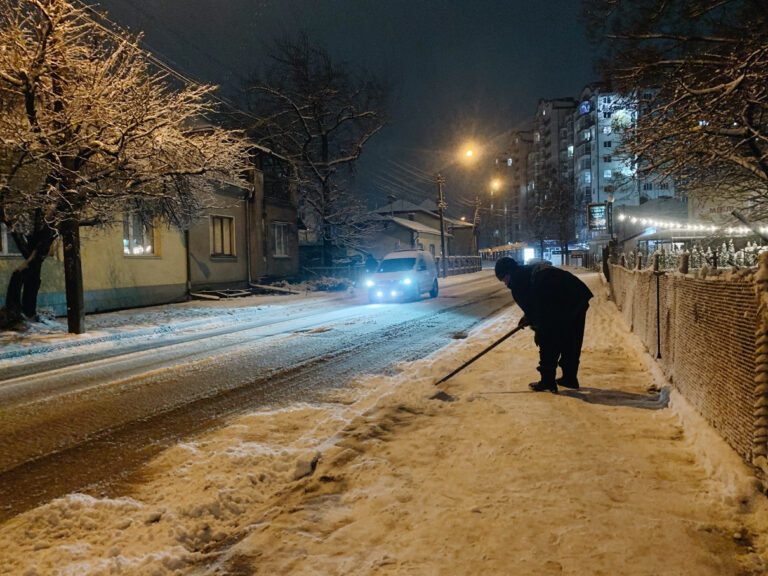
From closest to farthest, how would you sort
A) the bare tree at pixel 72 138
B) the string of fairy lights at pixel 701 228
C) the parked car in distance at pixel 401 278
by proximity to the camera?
the bare tree at pixel 72 138, the string of fairy lights at pixel 701 228, the parked car in distance at pixel 401 278

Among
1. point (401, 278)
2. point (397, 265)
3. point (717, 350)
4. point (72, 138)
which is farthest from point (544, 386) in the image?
point (397, 265)

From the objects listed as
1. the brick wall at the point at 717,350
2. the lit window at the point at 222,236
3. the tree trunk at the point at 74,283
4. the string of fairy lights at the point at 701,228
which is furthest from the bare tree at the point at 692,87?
the lit window at the point at 222,236

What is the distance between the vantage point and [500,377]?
22.0 ft

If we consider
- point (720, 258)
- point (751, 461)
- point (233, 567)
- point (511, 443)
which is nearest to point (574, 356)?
point (511, 443)

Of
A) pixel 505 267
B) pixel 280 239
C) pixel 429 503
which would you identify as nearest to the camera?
pixel 429 503

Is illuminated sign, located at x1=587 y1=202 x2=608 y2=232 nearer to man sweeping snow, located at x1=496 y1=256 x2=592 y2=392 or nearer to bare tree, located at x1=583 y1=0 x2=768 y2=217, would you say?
bare tree, located at x1=583 y1=0 x2=768 y2=217

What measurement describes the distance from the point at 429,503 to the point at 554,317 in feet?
10.9

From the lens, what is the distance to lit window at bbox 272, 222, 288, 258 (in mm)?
26672

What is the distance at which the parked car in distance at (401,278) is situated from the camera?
19.4m

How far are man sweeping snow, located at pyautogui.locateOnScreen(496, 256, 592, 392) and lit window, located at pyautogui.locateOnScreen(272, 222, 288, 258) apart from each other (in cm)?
2191

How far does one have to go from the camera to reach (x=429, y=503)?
10.8 feet

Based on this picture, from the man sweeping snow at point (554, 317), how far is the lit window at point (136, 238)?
14942mm

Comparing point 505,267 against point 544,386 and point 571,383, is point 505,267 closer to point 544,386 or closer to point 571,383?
point 544,386

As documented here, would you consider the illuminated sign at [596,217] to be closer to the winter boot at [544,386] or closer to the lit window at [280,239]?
the lit window at [280,239]
